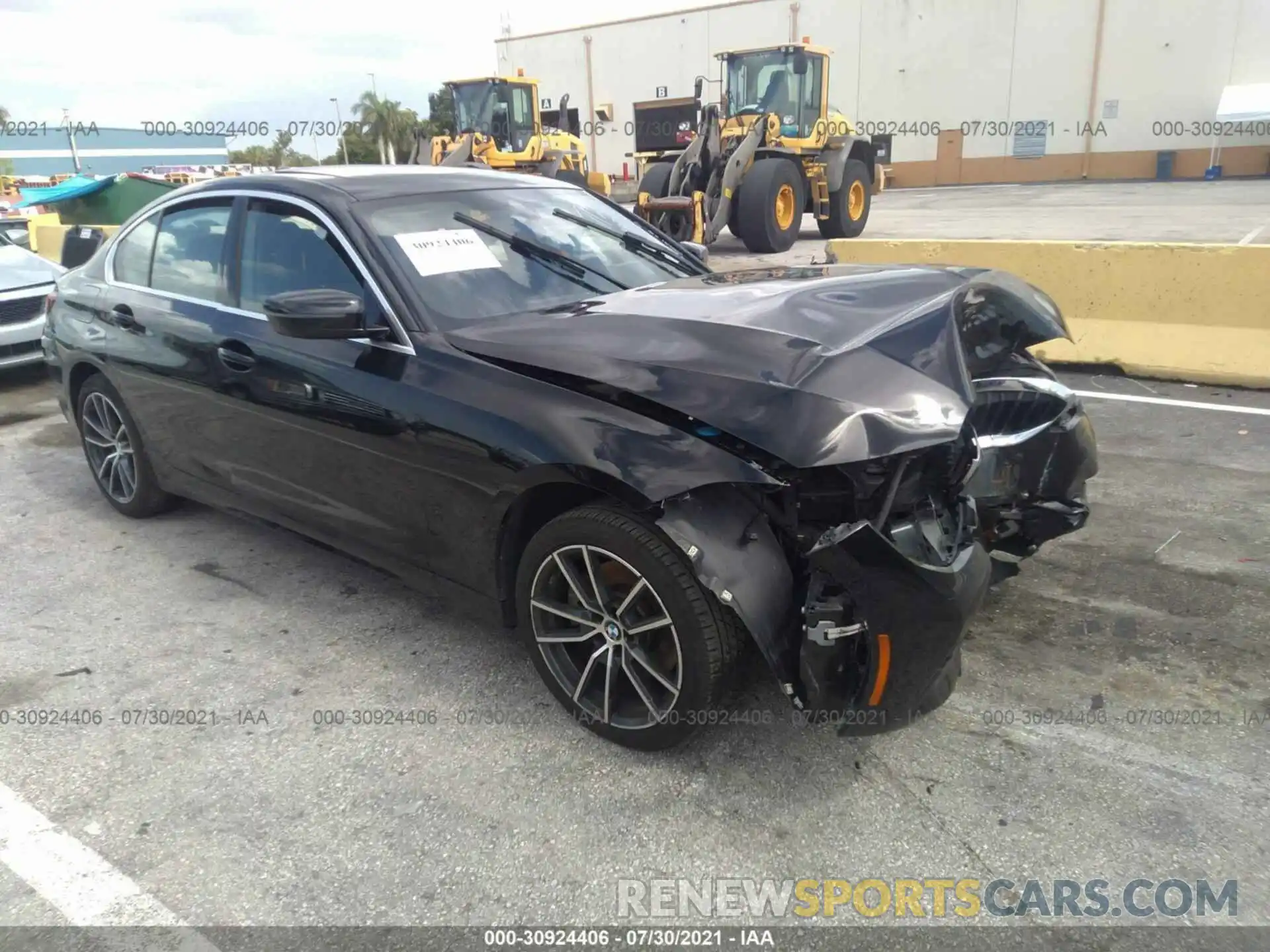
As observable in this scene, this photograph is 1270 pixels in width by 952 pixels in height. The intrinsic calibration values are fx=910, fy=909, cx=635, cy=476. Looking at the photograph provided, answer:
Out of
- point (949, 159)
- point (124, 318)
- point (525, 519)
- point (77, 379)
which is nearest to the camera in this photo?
point (525, 519)

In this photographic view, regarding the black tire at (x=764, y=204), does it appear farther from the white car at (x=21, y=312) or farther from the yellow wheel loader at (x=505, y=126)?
the white car at (x=21, y=312)

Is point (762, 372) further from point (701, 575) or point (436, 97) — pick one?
point (436, 97)

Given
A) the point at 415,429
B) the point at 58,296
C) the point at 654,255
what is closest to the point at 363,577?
the point at 415,429

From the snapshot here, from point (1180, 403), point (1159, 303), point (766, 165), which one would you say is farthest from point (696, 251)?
point (766, 165)

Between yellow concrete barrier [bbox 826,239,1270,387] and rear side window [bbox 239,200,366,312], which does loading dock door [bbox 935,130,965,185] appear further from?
rear side window [bbox 239,200,366,312]

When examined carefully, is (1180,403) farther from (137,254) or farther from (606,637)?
(137,254)

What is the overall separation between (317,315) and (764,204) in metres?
11.8

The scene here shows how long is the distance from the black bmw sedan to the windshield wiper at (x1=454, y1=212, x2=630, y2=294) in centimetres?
1

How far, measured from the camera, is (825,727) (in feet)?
9.43

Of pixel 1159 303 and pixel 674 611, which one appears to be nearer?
pixel 674 611

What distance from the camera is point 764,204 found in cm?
1380

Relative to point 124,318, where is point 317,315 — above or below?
above

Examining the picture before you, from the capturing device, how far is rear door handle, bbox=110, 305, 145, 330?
4.29 meters

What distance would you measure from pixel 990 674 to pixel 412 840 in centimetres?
195
